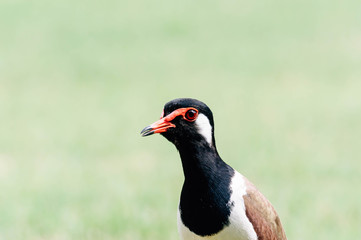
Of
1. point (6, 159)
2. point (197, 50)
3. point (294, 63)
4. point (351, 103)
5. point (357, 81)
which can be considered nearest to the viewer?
point (6, 159)

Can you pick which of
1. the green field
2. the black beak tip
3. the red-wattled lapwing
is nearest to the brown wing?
the red-wattled lapwing

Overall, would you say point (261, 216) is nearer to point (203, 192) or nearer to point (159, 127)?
point (203, 192)

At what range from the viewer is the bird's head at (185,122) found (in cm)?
358

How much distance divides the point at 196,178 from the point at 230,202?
0.67ft

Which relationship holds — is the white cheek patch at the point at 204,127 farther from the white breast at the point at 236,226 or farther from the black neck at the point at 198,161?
the white breast at the point at 236,226

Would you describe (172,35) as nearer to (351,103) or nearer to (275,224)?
(351,103)

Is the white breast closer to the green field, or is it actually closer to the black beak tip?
the black beak tip

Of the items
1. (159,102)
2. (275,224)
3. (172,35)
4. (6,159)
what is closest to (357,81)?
(159,102)

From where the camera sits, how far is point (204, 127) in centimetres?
368

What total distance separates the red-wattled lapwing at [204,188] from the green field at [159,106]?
227 cm

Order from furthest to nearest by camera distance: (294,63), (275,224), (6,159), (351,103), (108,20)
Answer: (108,20)
(294,63)
(351,103)
(6,159)
(275,224)

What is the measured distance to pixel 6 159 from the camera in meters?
8.45

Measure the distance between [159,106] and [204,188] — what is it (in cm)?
629

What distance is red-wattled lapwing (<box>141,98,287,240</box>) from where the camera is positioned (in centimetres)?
362
